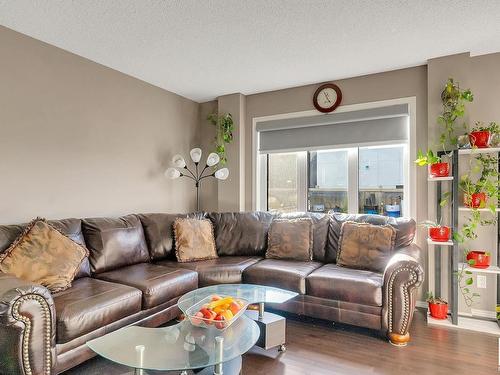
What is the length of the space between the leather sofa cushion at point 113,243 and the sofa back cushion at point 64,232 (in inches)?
2.8

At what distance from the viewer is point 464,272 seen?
288 cm

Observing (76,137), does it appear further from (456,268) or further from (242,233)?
(456,268)

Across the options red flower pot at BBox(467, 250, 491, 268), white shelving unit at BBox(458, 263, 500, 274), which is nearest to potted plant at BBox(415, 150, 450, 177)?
red flower pot at BBox(467, 250, 491, 268)

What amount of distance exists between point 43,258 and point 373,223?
285 cm

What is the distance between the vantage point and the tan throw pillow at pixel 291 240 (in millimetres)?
3266

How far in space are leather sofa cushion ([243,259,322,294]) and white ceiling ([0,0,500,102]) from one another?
2.02 metres

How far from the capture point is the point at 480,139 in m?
2.72

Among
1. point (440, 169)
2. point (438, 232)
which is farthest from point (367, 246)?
point (440, 169)

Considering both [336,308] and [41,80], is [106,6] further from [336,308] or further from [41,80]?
[336,308]

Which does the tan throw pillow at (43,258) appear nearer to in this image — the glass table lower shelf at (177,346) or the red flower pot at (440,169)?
the glass table lower shelf at (177,346)

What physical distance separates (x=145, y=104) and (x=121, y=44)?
1001 mm

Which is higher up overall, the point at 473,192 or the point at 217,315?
the point at 473,192

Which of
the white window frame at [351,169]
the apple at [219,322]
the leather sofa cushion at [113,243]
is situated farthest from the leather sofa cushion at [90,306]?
Answer: the white window frame at [351,169]

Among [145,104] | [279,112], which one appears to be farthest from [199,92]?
[279,112]
